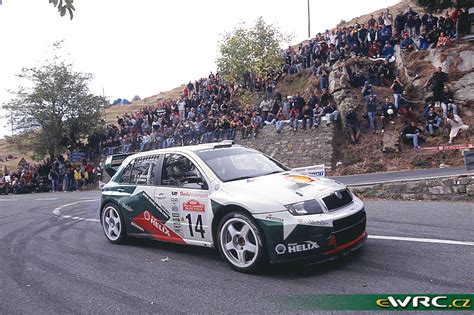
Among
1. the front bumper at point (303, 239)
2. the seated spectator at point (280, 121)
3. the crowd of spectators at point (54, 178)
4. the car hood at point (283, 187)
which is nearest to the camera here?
the front bumper at point (303, 239)

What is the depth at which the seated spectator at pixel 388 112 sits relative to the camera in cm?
1888

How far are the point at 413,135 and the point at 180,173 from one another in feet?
45.2

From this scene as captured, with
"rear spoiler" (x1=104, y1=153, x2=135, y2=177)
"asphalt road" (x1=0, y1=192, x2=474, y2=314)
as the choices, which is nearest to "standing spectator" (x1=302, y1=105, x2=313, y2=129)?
"rear spoiler" (x1=104, y1=153, x2=135, y2=177)

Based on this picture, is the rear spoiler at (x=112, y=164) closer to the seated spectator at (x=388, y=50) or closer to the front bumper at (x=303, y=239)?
the front bumper at (x=303, y=239)

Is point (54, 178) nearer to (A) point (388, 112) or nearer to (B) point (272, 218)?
(A) point (388, 112)

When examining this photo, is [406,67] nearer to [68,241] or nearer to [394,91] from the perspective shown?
[394,91]

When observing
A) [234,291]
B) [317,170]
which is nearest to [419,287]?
[234,291]

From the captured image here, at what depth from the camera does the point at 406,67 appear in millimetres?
20859

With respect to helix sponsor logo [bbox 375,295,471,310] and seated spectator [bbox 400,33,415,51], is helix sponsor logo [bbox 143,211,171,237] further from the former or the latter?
seated spectator [bbox 400,33,415,51]

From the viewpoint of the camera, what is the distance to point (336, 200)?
5426 millimetres

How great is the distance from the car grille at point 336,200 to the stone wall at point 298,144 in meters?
14.0

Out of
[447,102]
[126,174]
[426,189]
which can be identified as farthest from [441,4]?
[126,174]

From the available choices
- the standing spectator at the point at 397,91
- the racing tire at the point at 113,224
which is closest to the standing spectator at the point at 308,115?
the standing spectator at the point at 397,91

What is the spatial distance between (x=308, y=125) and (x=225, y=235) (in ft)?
52.0
